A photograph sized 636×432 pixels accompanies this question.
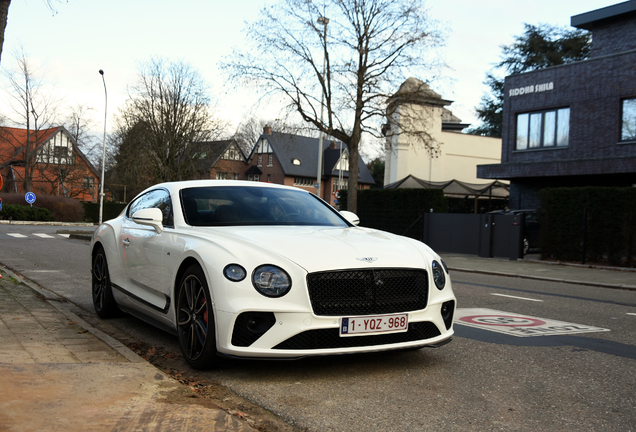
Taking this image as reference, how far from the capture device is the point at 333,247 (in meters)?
4.91

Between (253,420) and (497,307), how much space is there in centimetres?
608

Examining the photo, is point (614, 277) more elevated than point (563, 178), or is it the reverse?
point (563, 178)

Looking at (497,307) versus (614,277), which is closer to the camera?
(497,307)

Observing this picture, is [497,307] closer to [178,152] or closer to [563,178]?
[563,178]

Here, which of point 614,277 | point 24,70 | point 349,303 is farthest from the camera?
point 24,70

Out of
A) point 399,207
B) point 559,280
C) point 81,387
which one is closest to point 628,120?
point 399,207

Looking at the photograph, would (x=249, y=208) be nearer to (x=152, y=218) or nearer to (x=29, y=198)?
(x=152, y=218)

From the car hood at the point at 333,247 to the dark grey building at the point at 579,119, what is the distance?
74.9 ft

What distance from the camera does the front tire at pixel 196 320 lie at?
469 cm

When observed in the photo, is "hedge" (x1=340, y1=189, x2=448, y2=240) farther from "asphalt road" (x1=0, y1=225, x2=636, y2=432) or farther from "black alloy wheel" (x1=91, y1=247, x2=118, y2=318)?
"black alloy wheel" (x1=91, y1=247, x2=118, y2=318)

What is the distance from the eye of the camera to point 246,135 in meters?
93.8

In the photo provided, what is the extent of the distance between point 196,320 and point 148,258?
1.23 metres

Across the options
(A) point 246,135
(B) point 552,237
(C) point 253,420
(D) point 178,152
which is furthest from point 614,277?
(A) point 246,135

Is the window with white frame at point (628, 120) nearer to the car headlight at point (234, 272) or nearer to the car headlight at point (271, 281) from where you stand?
the car headlight at point (271, 281)
